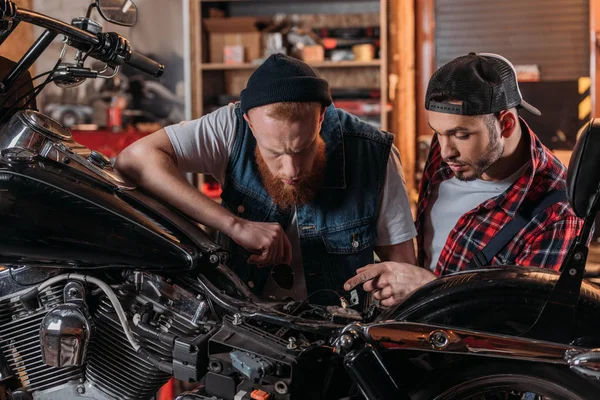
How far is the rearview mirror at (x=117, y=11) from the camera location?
1647 mm

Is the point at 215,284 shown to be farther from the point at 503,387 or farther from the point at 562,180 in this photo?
the point at 562,180

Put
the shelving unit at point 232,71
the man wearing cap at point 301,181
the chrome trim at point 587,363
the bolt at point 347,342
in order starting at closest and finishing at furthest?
the chrome trim at point 587,363 < the bolt at point 347,342 < the man wearing cap at point 301,181 < the shelving unit at point 232,71

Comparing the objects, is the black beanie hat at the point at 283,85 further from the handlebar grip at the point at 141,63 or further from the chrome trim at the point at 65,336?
the chrome trim at the point at 65,336

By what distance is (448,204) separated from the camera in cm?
200

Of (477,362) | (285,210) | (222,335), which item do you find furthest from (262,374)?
(285,210)

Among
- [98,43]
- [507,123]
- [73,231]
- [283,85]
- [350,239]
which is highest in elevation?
[98,43]

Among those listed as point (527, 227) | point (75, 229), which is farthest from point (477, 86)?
point (75, 229)

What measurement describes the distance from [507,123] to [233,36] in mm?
2950

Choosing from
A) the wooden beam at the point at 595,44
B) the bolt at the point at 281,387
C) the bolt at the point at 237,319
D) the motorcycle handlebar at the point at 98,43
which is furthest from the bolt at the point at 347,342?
the wooden beam at the point at 595,44

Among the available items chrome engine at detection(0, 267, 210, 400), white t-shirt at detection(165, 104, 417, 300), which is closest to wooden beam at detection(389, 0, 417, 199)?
white t-shirt at detection(165, 104, 417, 300)

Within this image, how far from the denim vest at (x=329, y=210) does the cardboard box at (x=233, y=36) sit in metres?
2.60

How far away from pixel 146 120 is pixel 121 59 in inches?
115

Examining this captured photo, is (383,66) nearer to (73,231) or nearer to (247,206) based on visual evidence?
(247,206)

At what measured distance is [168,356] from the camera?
4.71ft
